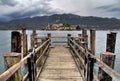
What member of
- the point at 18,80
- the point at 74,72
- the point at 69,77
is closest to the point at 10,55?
the point at 18,80

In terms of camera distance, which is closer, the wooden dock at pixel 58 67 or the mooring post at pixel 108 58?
the wooden dock at pixel 58 67

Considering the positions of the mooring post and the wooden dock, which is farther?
the mooring post

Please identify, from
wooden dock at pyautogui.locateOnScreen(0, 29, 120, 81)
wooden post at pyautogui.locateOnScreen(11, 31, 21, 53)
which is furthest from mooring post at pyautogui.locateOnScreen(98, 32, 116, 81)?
wooden post at pyautogui.locateOnScreen(11, 31, 21, 53)

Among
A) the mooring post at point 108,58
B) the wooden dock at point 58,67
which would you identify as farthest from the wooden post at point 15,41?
the mooring post at point 108,58

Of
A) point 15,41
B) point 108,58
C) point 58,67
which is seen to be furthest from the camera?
point 58,67

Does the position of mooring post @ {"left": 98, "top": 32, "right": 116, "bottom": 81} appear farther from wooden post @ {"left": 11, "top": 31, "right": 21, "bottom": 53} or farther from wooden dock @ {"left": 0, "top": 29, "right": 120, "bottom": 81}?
wooden post @ {"left": 11, "top": 31, "right": 21, "bottom": 53}

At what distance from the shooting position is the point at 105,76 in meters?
4.21

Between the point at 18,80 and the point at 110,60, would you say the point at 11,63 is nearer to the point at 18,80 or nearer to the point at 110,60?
the point at 18,80

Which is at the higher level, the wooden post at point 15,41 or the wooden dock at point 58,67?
the wooden post at point 15,41

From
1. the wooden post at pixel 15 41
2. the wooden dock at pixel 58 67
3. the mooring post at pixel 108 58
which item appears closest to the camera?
the wooden dock at pixel 58 67

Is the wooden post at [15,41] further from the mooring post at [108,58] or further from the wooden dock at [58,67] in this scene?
the mooring post at [108,58]

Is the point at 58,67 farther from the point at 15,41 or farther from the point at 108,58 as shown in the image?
the point at 108,58

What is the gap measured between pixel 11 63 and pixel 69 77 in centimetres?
316

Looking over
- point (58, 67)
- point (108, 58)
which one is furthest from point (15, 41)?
point (58, 67)
